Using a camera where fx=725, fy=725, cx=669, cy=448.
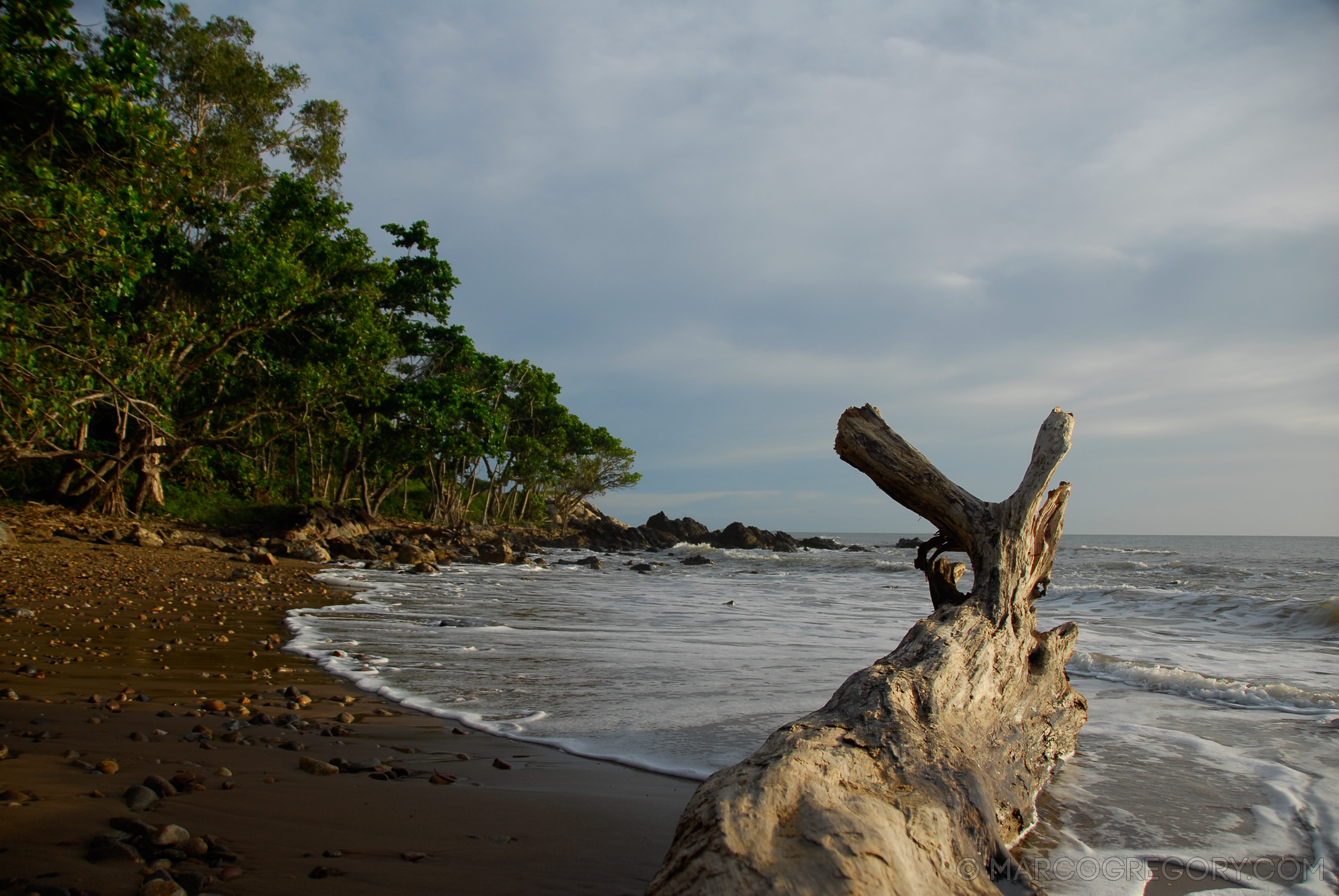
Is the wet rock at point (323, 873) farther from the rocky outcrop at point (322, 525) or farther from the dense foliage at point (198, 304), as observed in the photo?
the rocky outcrop at point (322, 525)

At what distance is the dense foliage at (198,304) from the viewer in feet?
26.3

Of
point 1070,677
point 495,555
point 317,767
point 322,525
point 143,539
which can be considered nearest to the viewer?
point 317,767

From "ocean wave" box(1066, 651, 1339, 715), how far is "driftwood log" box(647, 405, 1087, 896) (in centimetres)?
225

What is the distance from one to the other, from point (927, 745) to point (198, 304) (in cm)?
1758

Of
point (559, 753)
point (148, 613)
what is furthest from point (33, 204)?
point (559, 753)

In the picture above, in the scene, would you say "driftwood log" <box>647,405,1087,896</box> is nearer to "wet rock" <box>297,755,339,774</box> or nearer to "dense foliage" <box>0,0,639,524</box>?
"wet rock" <box>297,755,339,774</box>

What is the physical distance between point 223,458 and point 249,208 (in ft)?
32.3

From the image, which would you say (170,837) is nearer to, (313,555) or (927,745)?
(927,745)

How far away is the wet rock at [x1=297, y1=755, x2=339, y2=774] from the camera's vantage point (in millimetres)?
2957

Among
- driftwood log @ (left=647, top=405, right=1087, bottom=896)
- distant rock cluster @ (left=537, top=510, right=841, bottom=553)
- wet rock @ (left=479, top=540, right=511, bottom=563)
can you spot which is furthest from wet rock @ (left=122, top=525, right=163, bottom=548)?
distant rock cluster @ (left=537, top=510, right=841, bottom=553)

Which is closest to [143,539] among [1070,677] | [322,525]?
[322,525]

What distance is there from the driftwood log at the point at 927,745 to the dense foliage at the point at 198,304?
8579 millimetres

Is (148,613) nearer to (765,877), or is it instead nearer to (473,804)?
(473,804)

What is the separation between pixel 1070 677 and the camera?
6.11 m
